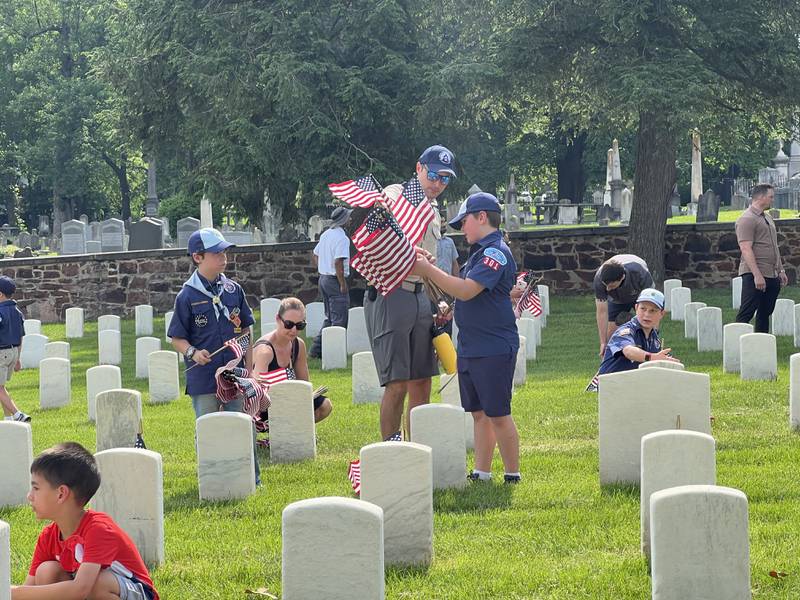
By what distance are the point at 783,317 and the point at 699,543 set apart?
11705 mm

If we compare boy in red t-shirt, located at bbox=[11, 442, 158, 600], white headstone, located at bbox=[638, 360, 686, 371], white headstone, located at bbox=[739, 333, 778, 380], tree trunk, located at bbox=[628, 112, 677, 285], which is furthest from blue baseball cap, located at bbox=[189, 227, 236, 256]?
tree trunk, located at bbox=[628, 112, 677, 285]

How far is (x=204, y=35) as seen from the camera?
2547 centimetres

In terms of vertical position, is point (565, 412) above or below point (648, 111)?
below

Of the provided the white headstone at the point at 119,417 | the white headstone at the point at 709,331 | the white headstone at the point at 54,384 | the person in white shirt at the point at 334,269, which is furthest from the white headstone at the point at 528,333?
the white headstone at the point at 119,417

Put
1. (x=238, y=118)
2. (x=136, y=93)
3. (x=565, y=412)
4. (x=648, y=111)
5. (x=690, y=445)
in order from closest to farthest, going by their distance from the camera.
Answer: (x=690, y=445), (x=565, y=412), (x=648, y=111), (x=238, y=118), (x=136, y=93)

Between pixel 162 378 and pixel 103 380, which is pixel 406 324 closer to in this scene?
pixel 103 380

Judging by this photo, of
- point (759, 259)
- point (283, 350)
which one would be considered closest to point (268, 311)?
point (759, 259)

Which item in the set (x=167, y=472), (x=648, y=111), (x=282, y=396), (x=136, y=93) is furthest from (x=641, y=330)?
(x=136, y=93)

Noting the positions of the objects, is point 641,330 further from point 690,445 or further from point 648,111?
point 648,111

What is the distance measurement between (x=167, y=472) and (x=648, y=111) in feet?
43.6

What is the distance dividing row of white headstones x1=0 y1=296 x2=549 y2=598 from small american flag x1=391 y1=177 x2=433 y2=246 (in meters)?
1.12

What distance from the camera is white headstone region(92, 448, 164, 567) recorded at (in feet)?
22.1

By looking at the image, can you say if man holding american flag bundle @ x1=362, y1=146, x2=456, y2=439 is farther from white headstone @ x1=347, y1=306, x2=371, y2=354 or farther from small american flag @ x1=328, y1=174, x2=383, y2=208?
white headstone @ x1=347, y1=306, x2=371, y2=354

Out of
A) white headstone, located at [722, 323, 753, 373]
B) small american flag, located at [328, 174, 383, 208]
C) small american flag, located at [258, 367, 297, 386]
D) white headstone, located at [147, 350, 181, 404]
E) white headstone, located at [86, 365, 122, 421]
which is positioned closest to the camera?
small american flag, located at [328, 174, 383, 208]
